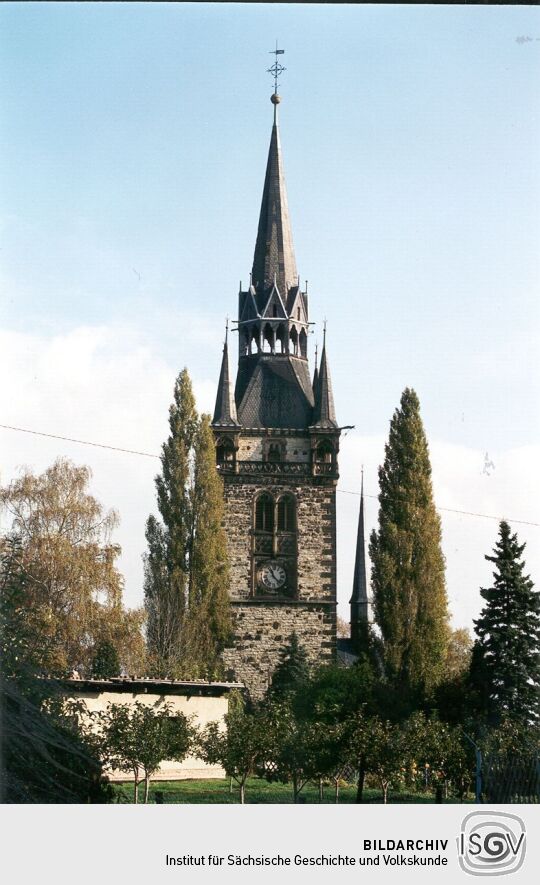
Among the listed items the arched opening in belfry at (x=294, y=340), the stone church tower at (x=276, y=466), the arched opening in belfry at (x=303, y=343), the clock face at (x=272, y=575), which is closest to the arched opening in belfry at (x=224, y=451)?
the stone church tower at (x=276, y=466)

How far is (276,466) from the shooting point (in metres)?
41.1

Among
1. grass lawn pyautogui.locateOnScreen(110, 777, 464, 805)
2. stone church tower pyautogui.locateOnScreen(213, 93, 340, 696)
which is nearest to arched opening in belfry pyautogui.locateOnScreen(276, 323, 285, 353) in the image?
stone church tower pyautogui.locateOnScreen(213, 93, 340, 696)

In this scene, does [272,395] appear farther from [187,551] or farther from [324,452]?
[187,551]

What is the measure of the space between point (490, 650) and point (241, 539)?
44.9 ft

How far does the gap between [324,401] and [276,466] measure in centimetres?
275

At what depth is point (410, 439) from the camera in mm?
35719

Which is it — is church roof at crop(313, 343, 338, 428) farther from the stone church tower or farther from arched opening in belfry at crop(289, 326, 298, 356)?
arched opening in belfry at crop(289, 326, 298, 356)

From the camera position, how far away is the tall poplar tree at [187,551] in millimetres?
34781

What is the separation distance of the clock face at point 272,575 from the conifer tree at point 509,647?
504 inches

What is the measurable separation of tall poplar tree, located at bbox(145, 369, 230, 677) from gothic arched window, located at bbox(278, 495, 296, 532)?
10.3ft

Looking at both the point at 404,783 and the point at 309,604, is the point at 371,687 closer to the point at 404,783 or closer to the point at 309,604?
the point at 309,604

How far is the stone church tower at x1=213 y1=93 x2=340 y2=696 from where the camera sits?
39500mm

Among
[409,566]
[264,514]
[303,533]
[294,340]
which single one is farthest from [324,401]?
[409,566]
